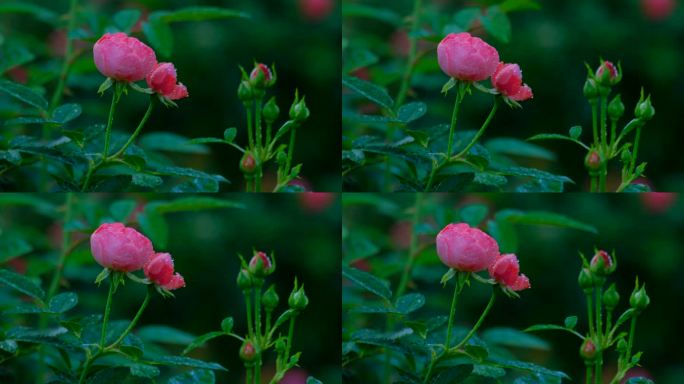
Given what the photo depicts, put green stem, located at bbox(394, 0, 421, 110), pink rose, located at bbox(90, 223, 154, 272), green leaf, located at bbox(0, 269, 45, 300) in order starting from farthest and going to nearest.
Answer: green stem, located at bbox(394, 0, 421, 110)
green leaf, located at bbox(0, 269, 45, 300)
pink rose, located at bbox(90, 223, 154, 272)

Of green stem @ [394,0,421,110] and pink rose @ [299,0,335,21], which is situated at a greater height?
pink rose @ [299,0,335,21]

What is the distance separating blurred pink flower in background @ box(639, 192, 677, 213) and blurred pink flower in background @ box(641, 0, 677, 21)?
32 cm

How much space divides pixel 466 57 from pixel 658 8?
1.64 feet

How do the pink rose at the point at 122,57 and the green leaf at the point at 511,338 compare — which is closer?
the pink rose at the point at 122,57

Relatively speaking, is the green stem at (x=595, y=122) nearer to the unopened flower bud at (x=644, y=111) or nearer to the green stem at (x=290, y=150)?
the unopened flower bud at (x=644, y=111)

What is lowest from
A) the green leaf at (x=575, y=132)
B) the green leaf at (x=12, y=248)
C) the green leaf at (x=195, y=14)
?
the green leaf at (x=12, y=248)

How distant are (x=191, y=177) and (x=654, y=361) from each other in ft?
2.69

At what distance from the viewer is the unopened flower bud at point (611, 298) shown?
1904 mm

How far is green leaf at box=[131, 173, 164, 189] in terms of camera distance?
192 centimetres

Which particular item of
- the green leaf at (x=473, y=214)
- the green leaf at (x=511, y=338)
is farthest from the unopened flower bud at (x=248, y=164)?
the green leaf at (x=511, y=338)

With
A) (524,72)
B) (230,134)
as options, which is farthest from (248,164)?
(524,72)

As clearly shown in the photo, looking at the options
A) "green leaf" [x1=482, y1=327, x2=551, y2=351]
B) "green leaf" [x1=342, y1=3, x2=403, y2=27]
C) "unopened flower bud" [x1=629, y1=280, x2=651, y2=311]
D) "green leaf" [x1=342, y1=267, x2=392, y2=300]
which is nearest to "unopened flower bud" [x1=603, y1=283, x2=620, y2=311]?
"unopened flower bud" [x1=629, y1=280, x2=651, y2=311]

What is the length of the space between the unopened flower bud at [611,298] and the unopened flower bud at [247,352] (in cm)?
56

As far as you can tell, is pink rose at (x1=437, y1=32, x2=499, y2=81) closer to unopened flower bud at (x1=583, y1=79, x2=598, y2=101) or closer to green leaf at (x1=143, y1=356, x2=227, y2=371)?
unopened flower bud at (x1=583, y1=79, x2=598, y2=101)
